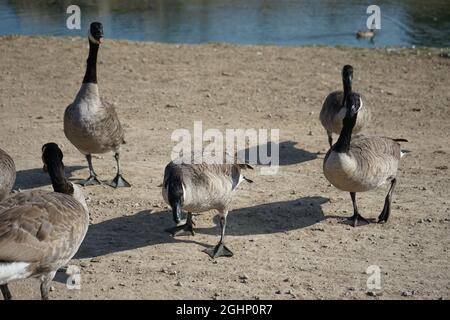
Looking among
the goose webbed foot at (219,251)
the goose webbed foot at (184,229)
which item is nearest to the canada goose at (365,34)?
the goose webbed foot at (184,229)

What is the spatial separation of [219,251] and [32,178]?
11.5ft

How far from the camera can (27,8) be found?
23.8 meters

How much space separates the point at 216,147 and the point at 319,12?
14.7 meters

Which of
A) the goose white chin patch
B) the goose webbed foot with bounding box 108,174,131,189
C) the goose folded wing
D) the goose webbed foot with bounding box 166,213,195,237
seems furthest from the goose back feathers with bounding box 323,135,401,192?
the goose white chin patch

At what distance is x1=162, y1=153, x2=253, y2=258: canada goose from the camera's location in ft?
21.3

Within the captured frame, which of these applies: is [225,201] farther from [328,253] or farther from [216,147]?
[216,147]

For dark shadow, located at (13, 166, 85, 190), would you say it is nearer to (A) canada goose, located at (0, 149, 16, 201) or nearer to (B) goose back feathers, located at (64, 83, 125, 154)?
(B) goose back feathers, located at (64, 83, 125, 154)

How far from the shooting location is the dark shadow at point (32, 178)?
344 inches

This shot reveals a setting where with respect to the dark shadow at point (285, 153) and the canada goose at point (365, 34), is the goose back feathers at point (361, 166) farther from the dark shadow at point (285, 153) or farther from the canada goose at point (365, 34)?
the canada goose at point (365, 34)

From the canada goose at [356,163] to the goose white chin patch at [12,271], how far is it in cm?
369

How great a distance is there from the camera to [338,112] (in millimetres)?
9508

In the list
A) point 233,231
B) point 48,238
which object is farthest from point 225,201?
point 48,238

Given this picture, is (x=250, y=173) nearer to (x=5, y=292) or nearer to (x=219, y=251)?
(x=219, y=251)

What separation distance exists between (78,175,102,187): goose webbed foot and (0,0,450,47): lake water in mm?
11114
